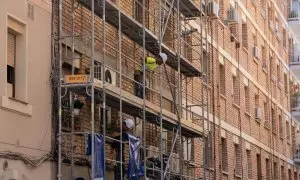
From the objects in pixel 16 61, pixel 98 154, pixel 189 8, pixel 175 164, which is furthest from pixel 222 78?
pixel 16 61

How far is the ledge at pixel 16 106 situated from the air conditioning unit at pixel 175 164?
6.05m

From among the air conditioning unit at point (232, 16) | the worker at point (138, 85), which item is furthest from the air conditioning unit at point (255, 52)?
the worker at point (138, 85)

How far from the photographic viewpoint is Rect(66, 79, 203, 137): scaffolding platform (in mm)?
13236

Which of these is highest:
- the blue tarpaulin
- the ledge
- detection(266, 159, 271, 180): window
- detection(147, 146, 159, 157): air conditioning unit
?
detection(266, 159, 271, 180): window

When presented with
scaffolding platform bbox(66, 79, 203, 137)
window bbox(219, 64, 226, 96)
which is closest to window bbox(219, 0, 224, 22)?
window bbox(219, 64, 226, 96)

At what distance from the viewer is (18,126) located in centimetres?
1202

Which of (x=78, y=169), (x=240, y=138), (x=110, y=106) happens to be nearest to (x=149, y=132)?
(x=110, y=106)

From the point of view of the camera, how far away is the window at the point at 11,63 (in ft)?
40.2

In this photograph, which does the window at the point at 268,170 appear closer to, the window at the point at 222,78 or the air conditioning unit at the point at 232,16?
the window at the point at 222,78

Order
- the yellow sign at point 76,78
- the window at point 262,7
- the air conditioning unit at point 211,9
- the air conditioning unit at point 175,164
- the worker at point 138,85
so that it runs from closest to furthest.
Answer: the yellow sign at point 76,78, the worker at point 138,85, the air conditioning unit at point 175,164, the air conditioning unit at point 211,9, the window at point 262,7

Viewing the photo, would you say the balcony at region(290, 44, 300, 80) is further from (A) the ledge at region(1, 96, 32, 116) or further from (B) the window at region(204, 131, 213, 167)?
(A) the ledge at region(1, 96, 32, 116)

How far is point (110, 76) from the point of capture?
14.6 meters

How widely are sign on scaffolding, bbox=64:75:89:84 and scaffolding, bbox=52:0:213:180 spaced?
0.02 meters

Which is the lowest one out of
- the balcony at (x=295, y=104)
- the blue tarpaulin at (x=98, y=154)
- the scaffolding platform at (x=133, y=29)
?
the blue tarpaulin at (x=98, y=154)
